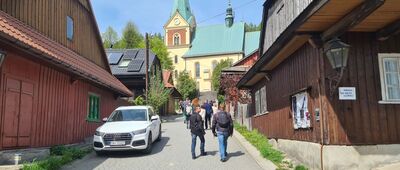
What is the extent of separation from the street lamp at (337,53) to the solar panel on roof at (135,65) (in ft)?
93.4

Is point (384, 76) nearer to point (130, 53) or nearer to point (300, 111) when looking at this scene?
point (300, 111)

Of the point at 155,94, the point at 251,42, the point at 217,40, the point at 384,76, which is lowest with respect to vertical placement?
the point at 384,76

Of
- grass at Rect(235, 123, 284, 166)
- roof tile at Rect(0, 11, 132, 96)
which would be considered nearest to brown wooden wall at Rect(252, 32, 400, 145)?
grass at Rect(235, 123, 284, 166)

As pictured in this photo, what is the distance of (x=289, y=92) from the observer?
529 inches

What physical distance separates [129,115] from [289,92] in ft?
20.6

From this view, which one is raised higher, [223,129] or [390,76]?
[390,76]

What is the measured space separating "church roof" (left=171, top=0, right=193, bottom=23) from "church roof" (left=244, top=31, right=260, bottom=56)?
14.6 m

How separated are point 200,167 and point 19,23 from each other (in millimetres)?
7563

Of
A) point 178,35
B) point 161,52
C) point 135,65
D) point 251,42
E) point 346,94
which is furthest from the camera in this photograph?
point 178,35

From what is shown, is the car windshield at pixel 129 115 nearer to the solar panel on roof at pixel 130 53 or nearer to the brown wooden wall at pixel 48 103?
the brown wooden wall at pixel 48 103

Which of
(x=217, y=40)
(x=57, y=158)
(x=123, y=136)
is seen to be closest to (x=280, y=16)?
(x=123, y=136)

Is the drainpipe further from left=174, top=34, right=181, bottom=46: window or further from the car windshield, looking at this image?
left=174, top=34, right=181, bottom=46: window

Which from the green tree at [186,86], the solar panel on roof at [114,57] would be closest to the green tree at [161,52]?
the green tree at [186,86]

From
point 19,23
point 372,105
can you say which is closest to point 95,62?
point 19,23
